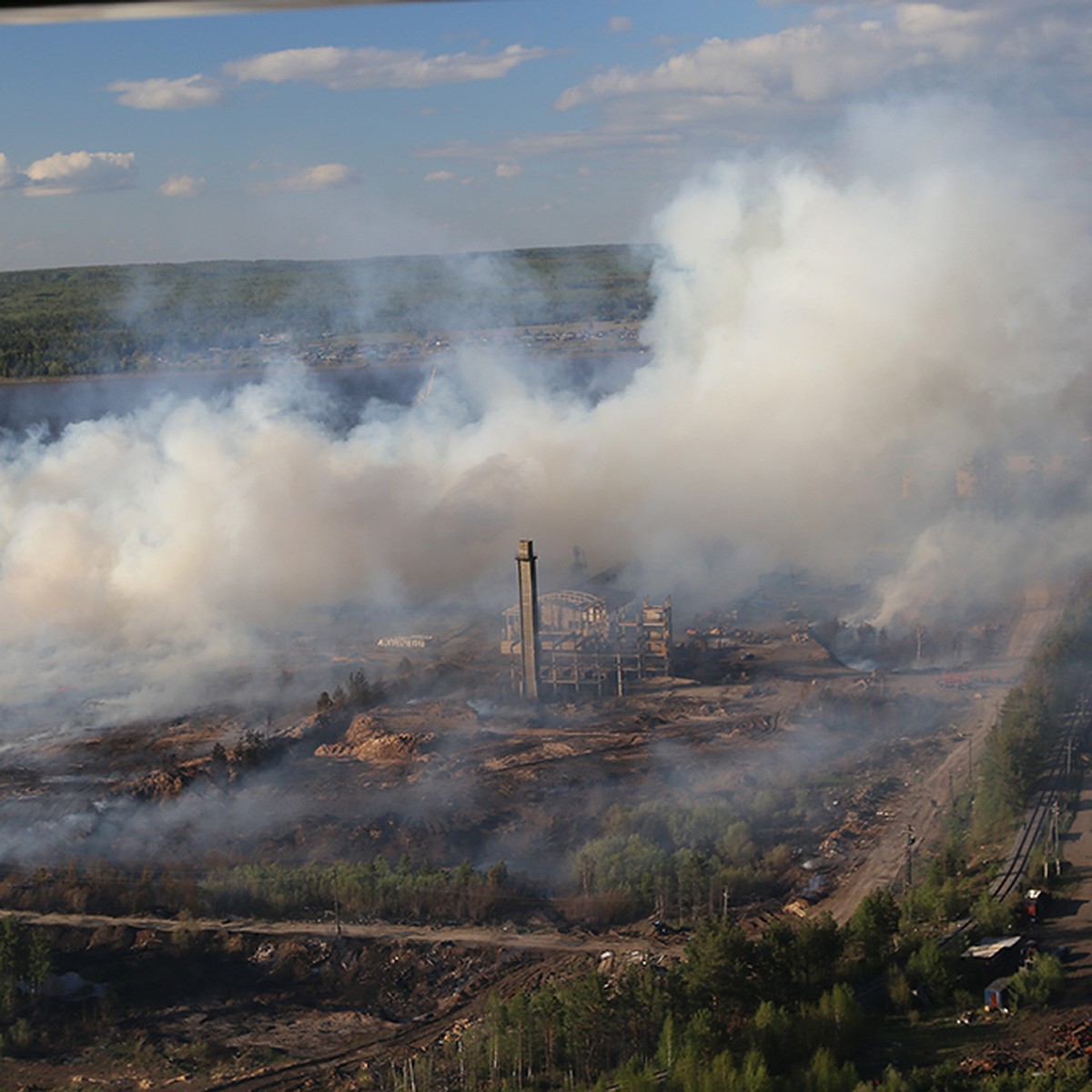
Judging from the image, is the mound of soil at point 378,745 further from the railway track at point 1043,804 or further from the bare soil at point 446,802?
the railway track at point 1043,804

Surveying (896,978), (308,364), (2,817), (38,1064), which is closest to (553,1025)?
(896,978)

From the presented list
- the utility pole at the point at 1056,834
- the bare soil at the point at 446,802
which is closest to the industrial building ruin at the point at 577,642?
the bare soil at the point at 446,802

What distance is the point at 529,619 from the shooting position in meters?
31.8

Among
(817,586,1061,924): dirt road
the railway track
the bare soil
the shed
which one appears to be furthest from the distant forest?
the shed

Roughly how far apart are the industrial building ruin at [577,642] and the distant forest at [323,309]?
28.6 metres

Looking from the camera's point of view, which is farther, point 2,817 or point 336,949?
point 2,817

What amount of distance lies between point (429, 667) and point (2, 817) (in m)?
11.2

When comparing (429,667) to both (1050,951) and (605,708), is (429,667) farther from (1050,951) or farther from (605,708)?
(1050,951)


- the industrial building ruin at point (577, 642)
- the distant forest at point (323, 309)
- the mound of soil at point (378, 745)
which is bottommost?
the mound of soil at point (378, 745)

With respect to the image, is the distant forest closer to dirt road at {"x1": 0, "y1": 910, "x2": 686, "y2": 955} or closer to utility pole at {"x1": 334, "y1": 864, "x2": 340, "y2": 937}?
utility pole at {"x1": 334, "y1": 864, "x2": 340, "y2": 937}

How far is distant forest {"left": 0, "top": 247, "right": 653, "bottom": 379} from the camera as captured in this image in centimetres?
6231

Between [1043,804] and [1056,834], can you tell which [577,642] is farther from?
[1056,834]

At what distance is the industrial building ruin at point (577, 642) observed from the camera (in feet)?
105

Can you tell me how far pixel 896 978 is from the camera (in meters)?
18.0
